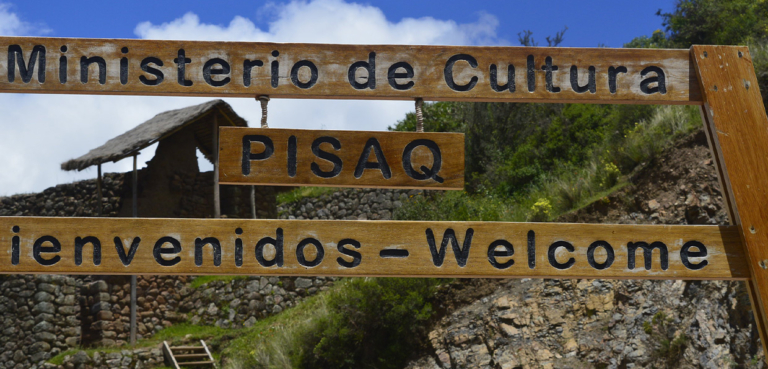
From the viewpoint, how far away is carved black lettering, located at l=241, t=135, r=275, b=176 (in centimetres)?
324

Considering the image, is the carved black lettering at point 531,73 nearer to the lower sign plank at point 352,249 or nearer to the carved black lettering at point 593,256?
the lower sign plank at point 352,249

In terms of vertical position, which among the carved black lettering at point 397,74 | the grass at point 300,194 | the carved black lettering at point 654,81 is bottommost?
the carved black lettering at point 654,81

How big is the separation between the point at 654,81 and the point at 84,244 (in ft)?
8.87

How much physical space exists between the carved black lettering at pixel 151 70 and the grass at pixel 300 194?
17103mm

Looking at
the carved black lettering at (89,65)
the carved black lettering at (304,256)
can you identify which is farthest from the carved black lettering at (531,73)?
the carved black lettering at (89,65)

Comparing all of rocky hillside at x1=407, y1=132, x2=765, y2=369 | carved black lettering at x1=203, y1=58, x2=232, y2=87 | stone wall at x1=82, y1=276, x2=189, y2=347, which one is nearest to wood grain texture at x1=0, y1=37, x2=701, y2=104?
carved black lettering at x1=203, y1=58, x2=232, y2=87

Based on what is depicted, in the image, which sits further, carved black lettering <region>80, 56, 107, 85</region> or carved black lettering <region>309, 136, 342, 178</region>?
carved black lettering <region>80, 56, 107, 85</region>

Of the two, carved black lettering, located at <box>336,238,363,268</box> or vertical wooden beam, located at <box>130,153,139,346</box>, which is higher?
vertical wooden beam, located at <box>130,153,139,346</box>

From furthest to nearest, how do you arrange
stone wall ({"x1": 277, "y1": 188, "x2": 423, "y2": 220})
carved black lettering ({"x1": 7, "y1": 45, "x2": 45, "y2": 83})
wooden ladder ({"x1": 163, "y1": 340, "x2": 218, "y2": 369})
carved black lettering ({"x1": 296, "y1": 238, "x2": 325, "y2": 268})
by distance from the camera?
stone wall ({"x1": 277, "y1": 188, "x2": 423, "y2": 220}), wooden ladder ({"x1": 163, "y1": 340, "x2": 218, "y2": 369}), carved black lettering ({"x1": 7, "y1": 45, "x2": 45, "y2": 83}), carved black lettering ({"x1": 296, "y1": 238, "x2": 325, "y2": 268})

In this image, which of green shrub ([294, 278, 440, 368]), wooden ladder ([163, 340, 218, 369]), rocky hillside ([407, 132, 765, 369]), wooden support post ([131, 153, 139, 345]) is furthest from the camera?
wooden support post ([131, 153, 139, 345])

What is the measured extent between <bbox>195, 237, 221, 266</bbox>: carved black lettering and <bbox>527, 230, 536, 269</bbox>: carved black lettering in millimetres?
1368

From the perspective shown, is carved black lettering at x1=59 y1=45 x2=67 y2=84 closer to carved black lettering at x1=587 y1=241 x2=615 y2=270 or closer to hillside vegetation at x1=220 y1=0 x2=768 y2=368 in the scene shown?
carved black lettering at x1=587 y1=241 x2=615 y2=270

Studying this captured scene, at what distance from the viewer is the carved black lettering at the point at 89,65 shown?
11.0 ft

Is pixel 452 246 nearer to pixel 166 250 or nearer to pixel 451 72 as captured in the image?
pixel 451 72
